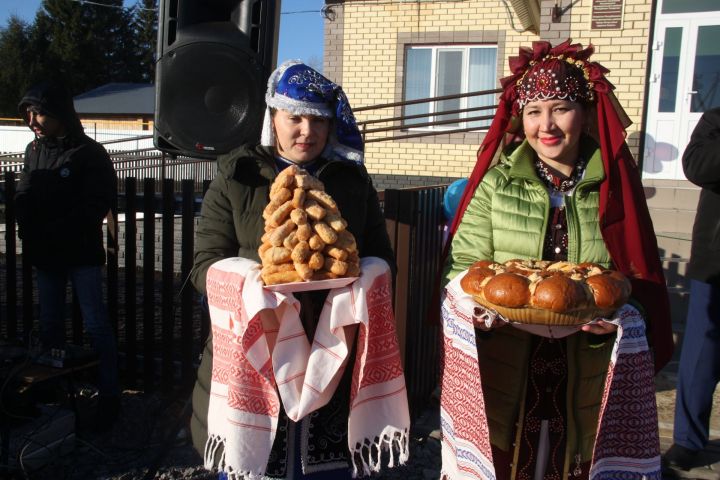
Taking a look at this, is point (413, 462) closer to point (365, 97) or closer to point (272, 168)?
point (272, 168)

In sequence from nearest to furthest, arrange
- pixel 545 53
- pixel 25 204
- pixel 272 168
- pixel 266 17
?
pixel 272 168, pixel 545 53, pixel 266 17, pixel 25 204

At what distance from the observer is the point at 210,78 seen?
3.41m

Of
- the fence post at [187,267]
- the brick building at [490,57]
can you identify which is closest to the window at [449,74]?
the brick building at [490,57]

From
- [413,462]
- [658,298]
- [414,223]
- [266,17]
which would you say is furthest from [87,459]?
[658,298]

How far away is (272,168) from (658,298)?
1392 mm

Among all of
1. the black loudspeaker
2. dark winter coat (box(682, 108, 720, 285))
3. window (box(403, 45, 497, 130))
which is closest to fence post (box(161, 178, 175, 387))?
the black loudspeaker

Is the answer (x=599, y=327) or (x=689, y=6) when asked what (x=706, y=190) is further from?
(x=689, y=6)

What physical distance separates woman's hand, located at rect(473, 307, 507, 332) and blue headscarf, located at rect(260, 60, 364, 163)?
0.66 m

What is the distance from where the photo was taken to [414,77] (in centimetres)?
1166

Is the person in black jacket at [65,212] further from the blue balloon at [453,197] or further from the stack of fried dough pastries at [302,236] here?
the stack of fried dough pastries at [302,236]

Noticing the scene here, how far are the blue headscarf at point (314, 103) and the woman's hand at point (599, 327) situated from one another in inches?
36.5

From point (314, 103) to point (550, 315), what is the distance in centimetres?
101

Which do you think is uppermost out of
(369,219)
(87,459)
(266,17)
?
(266,17)

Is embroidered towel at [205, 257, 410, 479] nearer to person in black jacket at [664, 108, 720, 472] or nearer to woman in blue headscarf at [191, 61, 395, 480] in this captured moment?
woman in blue headscarf at [191, 61, 395, 480]
